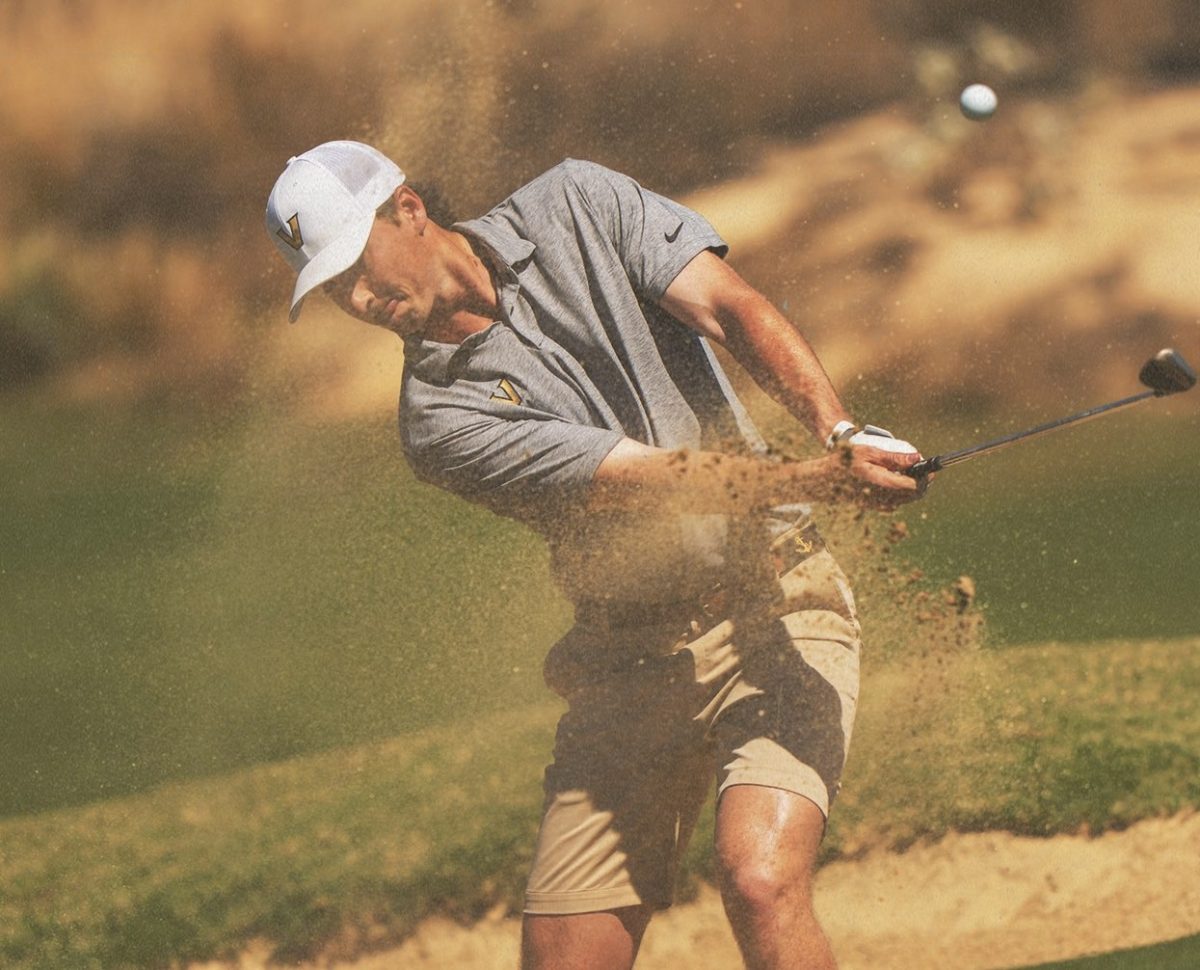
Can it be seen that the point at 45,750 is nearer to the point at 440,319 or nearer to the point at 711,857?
the point at 711,857

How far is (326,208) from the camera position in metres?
3.01

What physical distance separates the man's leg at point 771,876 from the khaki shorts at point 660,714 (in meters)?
0.17

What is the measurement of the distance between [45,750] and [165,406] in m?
1.06

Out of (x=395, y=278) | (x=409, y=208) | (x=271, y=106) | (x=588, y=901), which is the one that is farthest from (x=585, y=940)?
(x=271, y=106)

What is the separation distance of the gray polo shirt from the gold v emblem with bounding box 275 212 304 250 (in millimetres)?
326

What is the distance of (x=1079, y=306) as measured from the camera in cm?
540

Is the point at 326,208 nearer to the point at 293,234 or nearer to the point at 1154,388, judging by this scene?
the point at 293,234

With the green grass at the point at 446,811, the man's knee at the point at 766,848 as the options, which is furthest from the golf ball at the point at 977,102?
the man's knee at the point at 766,848

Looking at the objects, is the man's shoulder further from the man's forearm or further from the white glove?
the white glove

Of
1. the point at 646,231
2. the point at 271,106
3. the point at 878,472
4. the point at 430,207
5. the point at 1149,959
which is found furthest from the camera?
the point at 271,106

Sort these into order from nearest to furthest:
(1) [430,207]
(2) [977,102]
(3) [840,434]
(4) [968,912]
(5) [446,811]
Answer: (3) [840,434], (1) [430,207], (4) [968,912], (2) [977,102], (5) [446,811]

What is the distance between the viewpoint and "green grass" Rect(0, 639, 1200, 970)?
4035 mm

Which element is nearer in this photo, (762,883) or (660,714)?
(762,883)

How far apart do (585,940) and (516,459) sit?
2.90 feet
